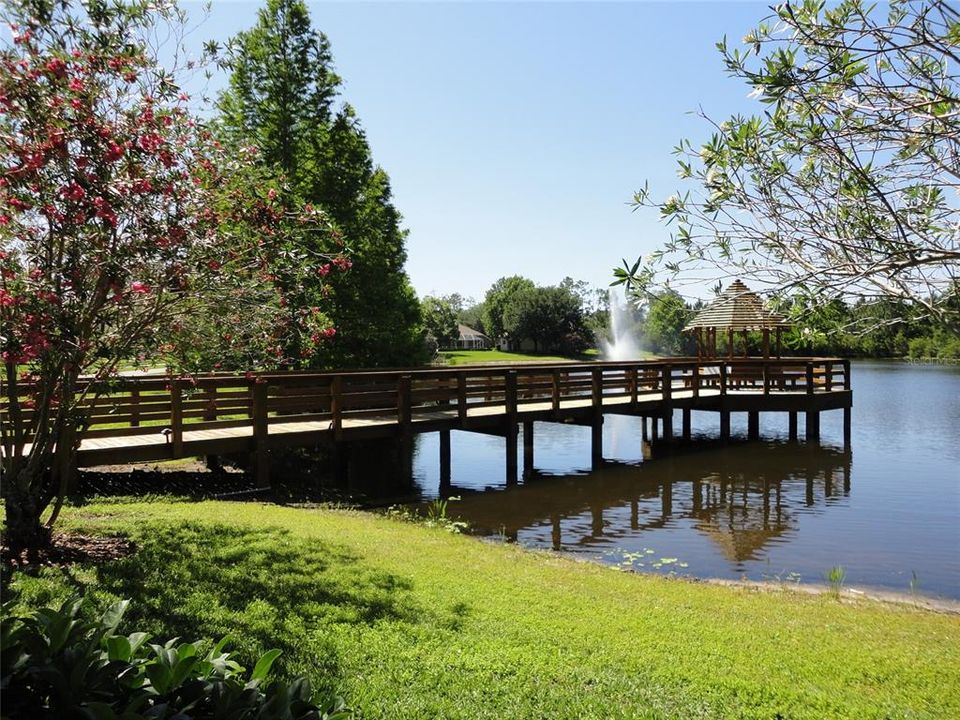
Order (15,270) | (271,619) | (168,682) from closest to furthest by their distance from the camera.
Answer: (168,682)
(271,619)
(15,270)

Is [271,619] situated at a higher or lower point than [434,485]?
higher

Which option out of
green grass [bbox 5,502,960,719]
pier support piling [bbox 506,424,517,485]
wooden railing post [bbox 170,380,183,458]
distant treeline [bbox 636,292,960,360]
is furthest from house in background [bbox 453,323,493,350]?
distant treeline [bbox 636,292,960,360]

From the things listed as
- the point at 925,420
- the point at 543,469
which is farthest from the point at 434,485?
the point at 925,420

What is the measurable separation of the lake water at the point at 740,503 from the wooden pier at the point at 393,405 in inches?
52.3

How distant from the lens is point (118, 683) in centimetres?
305

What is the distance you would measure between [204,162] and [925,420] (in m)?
30.7

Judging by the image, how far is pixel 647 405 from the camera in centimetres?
2105

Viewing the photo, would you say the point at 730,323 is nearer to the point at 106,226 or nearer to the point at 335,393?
the point at 335,393

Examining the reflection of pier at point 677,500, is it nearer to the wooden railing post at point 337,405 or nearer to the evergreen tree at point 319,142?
the wooden railing post at point 337,405

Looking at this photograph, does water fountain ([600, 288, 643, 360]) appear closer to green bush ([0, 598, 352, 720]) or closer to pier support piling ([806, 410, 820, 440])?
pier support piling ([806, 410, 820, 440])

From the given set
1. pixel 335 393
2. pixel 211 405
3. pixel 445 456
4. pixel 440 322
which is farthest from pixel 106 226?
pixel 440 322

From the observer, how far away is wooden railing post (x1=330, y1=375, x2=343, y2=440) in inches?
539

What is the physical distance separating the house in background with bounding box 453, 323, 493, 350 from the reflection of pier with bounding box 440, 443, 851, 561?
286 ft

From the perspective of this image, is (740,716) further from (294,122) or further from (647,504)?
(294,122)
